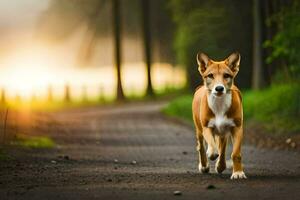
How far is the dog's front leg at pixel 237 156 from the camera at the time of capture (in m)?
14.4

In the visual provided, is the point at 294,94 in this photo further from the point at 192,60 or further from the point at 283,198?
the point at 192,60

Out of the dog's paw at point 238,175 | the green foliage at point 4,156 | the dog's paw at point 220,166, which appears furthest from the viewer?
the green foliage at point 4,156

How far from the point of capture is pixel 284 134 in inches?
962

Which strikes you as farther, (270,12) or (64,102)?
(64,102)

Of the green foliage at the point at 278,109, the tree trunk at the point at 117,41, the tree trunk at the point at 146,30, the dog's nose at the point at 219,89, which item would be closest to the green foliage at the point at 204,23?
the tree trunk at the point at 117,41

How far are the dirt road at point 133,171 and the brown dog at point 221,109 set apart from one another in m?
0.37

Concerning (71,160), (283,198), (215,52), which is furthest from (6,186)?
(215,52)

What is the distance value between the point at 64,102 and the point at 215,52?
1709 cm

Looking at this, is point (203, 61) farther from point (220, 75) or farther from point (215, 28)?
point (215, 28)

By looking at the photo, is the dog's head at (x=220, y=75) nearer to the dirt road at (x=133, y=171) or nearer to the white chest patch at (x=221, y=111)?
the white chest patch at (x=221, y=111)

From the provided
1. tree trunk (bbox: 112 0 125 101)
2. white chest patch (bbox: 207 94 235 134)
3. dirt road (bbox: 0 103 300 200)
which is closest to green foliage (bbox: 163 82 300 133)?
dirt road (bbox: 0 103 300 200)

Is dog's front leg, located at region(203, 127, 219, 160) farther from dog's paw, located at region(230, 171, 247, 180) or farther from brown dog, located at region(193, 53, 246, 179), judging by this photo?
dog's paw, located at region(230, 171, 247, 180)

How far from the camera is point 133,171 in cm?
1614

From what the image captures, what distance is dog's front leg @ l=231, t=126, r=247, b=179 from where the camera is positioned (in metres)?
14.4
